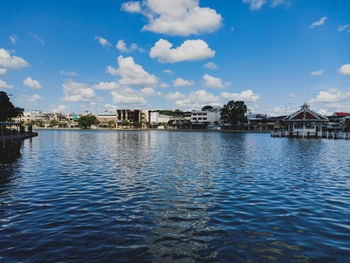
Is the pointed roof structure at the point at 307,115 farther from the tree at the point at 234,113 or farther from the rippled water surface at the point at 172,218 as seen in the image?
the rippled water surface at the point at 172,218

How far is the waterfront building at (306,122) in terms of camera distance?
76.5 m

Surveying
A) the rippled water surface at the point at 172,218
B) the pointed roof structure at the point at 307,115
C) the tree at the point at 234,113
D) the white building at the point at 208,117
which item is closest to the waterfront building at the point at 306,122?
the pointed roof structure at the point at 307,115

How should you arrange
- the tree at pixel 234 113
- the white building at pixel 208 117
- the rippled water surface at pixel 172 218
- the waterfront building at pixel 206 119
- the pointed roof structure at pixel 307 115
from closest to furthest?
1. the rippled water surface at pixel 172 218
2. the pointed roof structure at pixel 307 115
3. the tree at pixel 234 113
4. the waterfront building at pixel 206 119
5. the white building at pixel 208 117

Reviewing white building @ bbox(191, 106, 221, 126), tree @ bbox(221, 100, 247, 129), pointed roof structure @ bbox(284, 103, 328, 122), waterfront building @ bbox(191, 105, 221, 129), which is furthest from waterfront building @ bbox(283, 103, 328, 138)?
white building @ bbox(191, 106, 221, 126)

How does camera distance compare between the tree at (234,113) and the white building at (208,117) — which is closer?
the tree at (234,113)

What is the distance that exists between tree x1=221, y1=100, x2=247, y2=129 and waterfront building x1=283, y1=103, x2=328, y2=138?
160 feet

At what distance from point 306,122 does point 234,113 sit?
172 feet

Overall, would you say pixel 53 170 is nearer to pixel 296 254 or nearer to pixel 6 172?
pixel 6 172

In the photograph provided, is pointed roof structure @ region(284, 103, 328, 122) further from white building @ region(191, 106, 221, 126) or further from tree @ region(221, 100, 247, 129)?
white building @ region(191, 106, 221, 126)

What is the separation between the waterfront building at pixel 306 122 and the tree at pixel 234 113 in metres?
48.9

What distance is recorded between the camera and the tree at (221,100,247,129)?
428ft

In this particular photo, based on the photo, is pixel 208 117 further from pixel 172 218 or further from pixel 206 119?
pixel 172 218

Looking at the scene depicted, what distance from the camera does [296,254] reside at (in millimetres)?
6922

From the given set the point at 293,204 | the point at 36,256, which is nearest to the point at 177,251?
the point at 36,256
